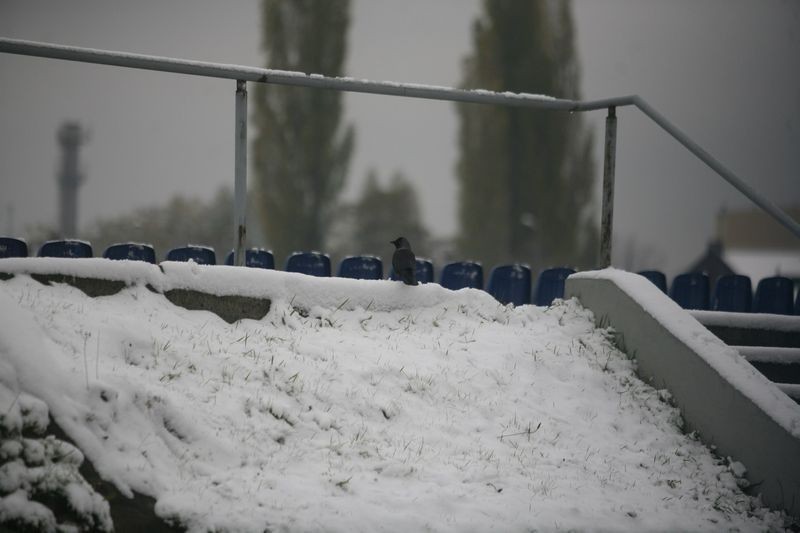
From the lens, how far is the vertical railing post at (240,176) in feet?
20.0

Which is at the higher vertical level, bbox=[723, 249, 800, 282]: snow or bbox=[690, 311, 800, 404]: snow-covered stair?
bbox=[690, 311, 800, 404]: snow-covered stair

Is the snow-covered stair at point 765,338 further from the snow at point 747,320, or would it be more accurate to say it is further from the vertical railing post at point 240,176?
the vertical railing post at point 240,176

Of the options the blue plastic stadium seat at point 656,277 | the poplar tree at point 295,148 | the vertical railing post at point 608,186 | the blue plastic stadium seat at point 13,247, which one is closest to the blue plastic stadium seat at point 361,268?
the vertical railing post at point 608,186

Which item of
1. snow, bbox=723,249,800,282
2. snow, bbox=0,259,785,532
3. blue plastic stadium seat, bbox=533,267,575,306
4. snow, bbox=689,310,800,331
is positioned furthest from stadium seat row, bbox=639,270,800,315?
snow, bbox=723,249,800,282

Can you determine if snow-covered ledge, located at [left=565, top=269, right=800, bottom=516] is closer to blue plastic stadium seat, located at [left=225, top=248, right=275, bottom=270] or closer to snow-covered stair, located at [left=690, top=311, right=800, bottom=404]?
snow-covered stair, located at [left=690, top=311, right=800, bottom=404]

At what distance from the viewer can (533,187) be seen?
98.4 ft

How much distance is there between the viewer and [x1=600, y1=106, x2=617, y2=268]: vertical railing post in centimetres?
677

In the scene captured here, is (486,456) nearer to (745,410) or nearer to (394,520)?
(394,520)

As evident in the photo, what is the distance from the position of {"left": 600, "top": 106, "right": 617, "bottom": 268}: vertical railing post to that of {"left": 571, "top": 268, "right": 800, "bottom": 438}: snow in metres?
0.42

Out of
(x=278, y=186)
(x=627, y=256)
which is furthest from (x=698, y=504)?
(x=627, y=256)

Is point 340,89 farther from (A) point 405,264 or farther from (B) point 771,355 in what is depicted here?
(B) point 771,355

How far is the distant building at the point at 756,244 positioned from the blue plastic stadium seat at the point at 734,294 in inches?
1549

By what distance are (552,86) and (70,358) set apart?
28215 millimetres

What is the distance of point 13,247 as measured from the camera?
680 cm
